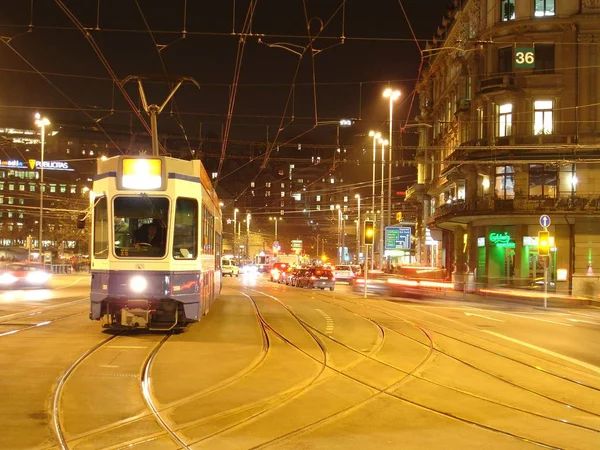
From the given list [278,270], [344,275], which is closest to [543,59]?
[344,275]

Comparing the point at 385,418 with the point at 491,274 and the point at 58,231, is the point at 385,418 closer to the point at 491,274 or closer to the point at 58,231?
the point at 491,274

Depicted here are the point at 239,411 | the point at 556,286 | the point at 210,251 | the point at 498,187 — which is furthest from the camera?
the point at 498,187

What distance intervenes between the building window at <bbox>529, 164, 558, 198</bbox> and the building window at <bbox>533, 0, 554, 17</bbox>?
9063 mm

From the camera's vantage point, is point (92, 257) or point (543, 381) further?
point (92, 257)

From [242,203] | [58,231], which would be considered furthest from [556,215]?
[242,203]

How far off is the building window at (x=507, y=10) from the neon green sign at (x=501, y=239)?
13349 millimetres

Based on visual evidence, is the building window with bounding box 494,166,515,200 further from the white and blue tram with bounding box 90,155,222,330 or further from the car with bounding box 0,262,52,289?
the white and blue tram with bounding box 90,155,222,330

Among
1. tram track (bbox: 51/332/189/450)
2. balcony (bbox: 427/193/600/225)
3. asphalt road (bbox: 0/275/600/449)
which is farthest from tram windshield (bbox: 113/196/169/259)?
balcony (bbox: 427/193/600/225)

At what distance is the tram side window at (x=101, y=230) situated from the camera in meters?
13.9

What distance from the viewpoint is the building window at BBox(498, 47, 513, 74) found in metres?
42.8

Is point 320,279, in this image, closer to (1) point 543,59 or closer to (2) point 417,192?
(1) point 543,59

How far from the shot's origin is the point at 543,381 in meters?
10.7

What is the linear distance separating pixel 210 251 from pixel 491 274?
32.0 meters

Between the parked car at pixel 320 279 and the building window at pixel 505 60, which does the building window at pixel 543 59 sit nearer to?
the building window at pixel 505 60
